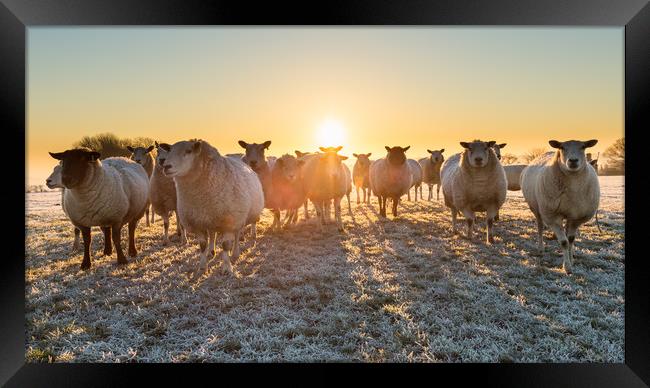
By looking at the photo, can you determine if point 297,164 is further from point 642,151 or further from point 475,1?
point 642,151

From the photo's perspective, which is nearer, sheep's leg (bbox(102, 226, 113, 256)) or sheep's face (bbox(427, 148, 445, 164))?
sheep's leg (bbox(102, 226, 113, 256))

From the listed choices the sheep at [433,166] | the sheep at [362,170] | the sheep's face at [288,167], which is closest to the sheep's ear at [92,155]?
the sheep's face at [288,167]

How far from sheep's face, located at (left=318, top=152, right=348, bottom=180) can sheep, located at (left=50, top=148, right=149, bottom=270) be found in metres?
5.27

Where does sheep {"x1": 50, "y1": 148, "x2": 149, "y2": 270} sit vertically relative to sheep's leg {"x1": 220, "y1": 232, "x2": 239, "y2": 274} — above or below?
above

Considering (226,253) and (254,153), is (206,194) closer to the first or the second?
(226,253)

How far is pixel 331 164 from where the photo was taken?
974 cm

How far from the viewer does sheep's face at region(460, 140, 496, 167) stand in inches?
282

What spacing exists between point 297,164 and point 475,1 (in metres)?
7.16

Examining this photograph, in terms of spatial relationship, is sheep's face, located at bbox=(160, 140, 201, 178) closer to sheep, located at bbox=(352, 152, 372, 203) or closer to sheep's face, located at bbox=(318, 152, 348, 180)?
sheep's face, located at bbox=(318, 152, 348, 180)

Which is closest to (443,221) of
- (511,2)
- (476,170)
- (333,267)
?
(476,170)

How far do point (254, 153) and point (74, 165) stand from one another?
384 centimetres

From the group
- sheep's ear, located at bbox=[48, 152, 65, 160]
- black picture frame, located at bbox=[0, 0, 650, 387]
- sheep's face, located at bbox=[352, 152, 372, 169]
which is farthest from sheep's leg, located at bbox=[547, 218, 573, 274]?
sheep's face, located at bbox=[352, 152, 372, 169]

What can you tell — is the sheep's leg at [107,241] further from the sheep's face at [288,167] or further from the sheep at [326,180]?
the sheep at [326,180]

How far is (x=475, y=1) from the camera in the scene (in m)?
2.96
